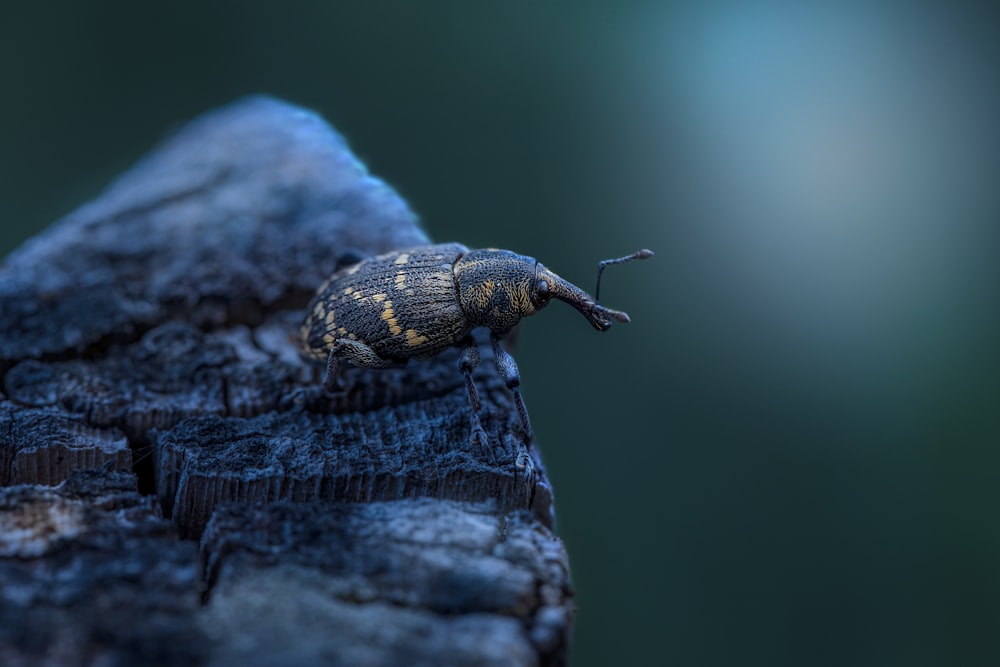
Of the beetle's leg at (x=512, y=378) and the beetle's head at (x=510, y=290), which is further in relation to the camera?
the beetle's head at (x=510, y=290)

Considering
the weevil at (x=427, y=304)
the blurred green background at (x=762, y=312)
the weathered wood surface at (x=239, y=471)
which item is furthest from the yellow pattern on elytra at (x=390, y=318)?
the blurred green background at (x=762, y=312)

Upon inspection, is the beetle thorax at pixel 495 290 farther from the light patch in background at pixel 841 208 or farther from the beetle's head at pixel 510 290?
the light patch in background at pixel 841 208

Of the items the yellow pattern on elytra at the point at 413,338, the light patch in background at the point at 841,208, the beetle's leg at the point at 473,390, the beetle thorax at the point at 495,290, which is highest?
the light patch in background at the point at 841,208

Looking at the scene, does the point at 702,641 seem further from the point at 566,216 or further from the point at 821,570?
the point at 566,216

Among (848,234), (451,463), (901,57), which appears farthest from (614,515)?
(901,57)

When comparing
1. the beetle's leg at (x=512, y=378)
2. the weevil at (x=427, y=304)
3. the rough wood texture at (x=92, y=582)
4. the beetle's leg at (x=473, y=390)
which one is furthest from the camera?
the weevil at (x=427, y=304)

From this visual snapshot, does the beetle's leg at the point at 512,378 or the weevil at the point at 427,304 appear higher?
the weevil at the point at 427,304

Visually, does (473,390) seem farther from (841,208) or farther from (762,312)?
(841,208)
